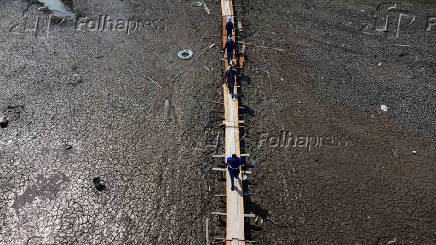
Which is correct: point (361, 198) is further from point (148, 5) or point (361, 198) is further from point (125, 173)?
point (148, 5)

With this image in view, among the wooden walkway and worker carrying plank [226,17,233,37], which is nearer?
the wooden walkway

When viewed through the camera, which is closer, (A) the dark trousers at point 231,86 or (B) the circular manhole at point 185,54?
(A) the dark trousers at point 231,86

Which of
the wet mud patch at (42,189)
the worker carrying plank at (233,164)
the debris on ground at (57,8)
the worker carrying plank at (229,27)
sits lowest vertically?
the wet mud patch at (42,189)

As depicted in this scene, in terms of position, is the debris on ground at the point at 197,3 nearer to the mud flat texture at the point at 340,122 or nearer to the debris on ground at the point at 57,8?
the mud flat texture at the point at 340,122

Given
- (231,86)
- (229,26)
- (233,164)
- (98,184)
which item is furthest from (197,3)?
(98,184)

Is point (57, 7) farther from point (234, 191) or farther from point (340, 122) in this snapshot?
point (340, 122)

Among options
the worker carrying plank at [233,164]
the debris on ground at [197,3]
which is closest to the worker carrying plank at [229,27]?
the debris on ground at [197,3]

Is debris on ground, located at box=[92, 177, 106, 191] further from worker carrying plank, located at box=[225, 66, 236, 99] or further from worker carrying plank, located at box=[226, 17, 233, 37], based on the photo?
worker carrying plank, located at box=[226, 17, 233, 37]

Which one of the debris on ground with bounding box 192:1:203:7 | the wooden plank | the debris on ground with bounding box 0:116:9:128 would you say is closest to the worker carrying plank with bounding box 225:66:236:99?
the wooden plank
